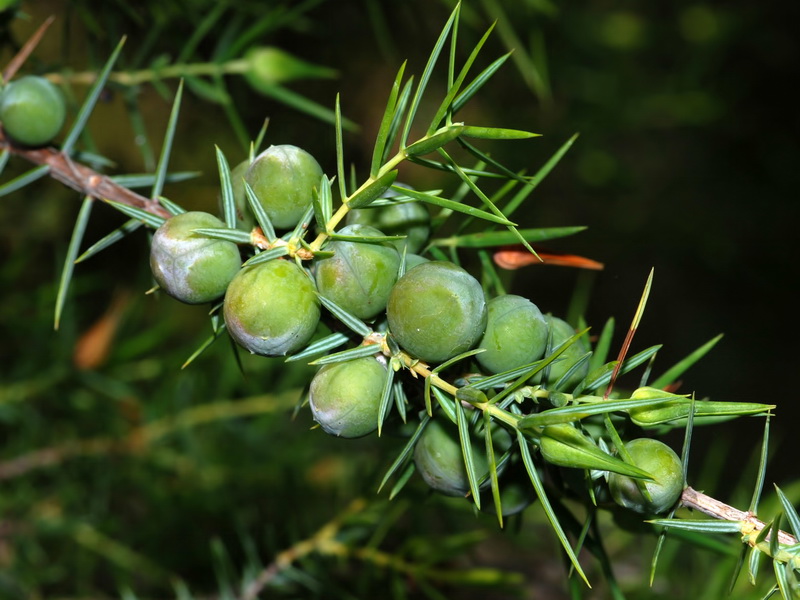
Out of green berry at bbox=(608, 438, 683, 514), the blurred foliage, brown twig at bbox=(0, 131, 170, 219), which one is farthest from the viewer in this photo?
the blurred foliage

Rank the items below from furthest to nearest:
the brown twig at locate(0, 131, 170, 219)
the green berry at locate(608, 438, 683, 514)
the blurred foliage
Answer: the blurred foliage → the brown twig at locate(0, 131, 170, 219) → the green berry at locate(608, 438, 683, 514)

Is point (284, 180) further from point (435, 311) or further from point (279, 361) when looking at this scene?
point (279, 361)

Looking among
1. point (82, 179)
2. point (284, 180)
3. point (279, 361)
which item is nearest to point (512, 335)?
point (284, 180)

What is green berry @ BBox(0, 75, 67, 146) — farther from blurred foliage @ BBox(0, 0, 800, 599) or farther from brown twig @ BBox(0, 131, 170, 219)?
blurred foliage @ BBox(0, 0, 800, 599)

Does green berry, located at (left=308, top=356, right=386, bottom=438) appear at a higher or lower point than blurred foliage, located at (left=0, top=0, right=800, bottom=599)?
higher

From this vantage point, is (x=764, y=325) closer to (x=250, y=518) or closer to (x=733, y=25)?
(x=733, y=25)

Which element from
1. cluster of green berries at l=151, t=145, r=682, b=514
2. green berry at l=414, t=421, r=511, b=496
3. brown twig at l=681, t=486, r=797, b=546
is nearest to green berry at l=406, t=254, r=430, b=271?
cluster of green berries at l=151, t=145, r=682, b=514

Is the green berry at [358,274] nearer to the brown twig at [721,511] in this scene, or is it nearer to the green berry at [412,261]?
the green berry at [412,261]

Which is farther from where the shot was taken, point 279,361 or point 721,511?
point 279,361
